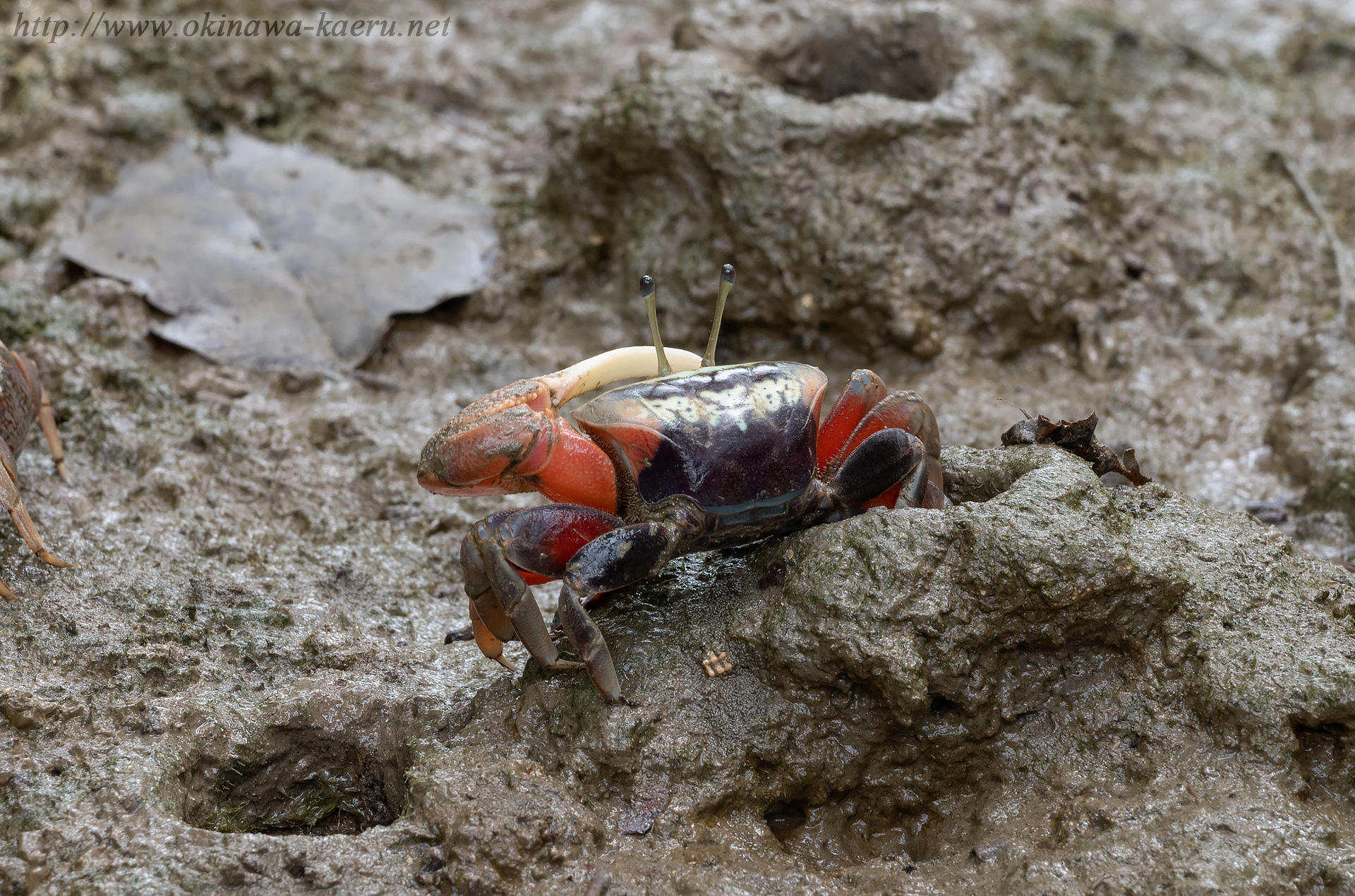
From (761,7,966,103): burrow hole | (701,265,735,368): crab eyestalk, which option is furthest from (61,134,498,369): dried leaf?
(701,265,735,368): crab eyestalk

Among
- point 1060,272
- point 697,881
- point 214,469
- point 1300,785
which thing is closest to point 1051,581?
point 1300,785

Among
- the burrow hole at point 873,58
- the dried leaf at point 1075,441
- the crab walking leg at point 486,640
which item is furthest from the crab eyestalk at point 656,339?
the burrow hole at point 873,58

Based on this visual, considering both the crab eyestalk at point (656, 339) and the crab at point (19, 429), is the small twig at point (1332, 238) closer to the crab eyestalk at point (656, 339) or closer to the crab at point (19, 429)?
the crab eyestalk at point (656, 339)

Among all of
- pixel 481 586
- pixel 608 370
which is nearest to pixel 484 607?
pixel 481 586

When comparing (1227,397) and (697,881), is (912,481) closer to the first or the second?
(697,881)

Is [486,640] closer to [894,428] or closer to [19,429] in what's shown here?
[894,428]

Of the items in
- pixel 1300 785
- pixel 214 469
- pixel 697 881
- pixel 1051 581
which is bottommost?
pixel 214 469

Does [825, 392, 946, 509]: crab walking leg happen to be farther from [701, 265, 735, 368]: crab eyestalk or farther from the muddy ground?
[701, 265, 735, 368]: crab eyestalk
